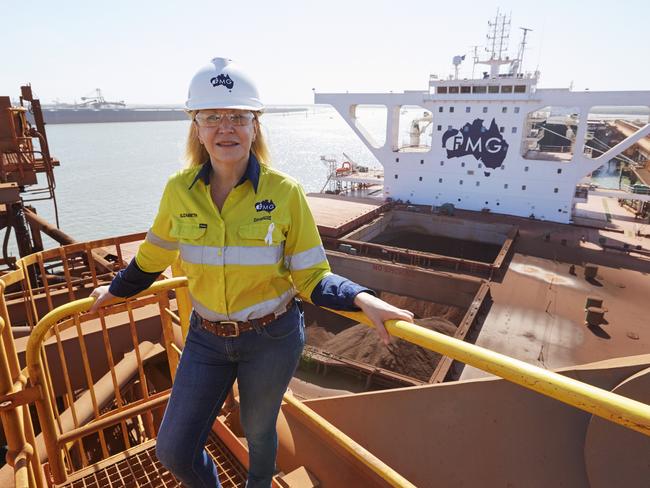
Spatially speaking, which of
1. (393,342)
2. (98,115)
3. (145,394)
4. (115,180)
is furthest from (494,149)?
(98,115)

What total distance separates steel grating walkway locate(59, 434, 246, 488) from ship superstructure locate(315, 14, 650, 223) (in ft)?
69.2

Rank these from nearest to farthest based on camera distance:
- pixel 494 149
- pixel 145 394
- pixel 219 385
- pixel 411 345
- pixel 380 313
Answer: pixel 380 313, pixel 219 385, pixel 145 394, pixel 411 345, pixel 494 149

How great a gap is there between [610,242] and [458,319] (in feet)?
29.3

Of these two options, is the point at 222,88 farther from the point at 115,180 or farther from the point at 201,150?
the point at 115,180

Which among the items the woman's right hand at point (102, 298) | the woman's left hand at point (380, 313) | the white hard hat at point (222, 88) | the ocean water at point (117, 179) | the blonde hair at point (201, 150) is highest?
the white hard hat at point (222, 88)

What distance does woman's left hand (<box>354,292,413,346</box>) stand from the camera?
1754 mm

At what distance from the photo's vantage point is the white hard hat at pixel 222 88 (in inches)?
75.3

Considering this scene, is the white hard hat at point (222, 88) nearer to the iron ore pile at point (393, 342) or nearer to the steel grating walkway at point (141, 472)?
the steel grating walkway at point (141, 472)

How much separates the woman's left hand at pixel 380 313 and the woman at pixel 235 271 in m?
0.03

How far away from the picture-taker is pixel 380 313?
176cm

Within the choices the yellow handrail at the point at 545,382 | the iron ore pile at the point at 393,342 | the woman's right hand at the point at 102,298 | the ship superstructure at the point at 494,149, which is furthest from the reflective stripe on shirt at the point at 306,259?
the ship superstructure at the point at 494,149

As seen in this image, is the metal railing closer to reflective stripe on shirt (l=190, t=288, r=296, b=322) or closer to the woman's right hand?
the woman's right hand

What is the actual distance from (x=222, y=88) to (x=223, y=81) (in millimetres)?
38

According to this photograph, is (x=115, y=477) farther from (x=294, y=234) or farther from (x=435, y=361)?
(x=435, y=361)
